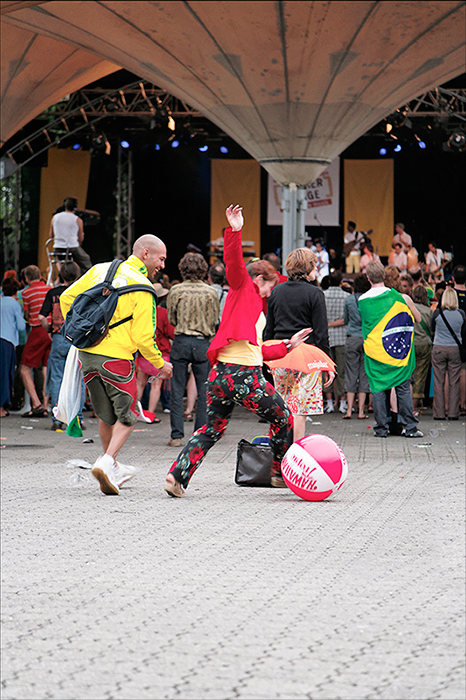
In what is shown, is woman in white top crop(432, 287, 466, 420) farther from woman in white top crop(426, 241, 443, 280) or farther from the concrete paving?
woman in white top crop(426, 241, 443, 280)

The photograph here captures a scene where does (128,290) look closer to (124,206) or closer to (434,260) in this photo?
(124,206)

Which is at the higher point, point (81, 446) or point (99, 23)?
point (99, 23)

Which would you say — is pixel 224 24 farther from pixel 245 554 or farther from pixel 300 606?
pixel 300 606

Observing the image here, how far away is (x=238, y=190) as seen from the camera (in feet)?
88.0

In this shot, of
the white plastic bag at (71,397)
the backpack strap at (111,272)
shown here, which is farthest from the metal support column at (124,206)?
the backpack strap at (111,272)

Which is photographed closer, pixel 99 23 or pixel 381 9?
pixel 381 9

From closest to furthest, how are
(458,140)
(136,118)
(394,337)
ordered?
(394,337) → (458,140) → (136,118)

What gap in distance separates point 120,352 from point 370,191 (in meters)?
20.8

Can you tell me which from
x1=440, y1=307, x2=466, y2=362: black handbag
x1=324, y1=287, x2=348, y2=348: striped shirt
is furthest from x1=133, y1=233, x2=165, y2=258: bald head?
x1=440, y1=307, x2=466, y2=362: black handbag

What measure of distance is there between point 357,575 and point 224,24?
7893mm

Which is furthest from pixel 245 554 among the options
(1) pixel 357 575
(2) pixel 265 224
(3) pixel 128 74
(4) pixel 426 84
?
(2) pixel 265 224

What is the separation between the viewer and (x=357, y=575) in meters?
4.88

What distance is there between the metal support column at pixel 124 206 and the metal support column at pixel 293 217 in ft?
35.6

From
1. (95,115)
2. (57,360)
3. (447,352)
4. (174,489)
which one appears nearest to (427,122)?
(95,115)
